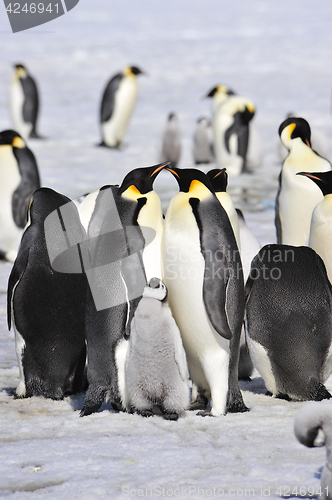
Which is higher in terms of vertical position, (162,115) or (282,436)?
(282,436)

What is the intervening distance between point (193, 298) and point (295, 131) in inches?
108

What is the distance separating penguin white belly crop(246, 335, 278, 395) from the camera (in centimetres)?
354

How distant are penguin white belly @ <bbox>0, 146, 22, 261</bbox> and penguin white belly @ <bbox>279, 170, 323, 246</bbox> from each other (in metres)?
2.76

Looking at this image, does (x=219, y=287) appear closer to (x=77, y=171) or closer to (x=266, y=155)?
(x=77, y=171)

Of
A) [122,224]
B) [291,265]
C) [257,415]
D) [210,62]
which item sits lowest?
[210,62]

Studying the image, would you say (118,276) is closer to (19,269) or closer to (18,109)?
(19,269)

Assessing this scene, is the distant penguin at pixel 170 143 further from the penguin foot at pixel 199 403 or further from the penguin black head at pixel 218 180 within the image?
the penguin foot at pixel 199 403

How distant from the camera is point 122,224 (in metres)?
3.41

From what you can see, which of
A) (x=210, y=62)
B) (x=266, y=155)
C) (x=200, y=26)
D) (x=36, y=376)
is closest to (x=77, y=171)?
(x=266, y=155)

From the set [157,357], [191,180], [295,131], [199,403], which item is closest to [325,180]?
[191,180]

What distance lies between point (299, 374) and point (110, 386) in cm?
98

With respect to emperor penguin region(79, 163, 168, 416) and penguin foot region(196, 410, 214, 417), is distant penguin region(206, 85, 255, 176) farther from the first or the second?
penguin foot region(196, 410, 214, 417)

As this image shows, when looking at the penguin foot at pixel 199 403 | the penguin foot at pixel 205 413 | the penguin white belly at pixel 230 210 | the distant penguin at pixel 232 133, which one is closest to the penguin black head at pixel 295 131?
the penguin white belly at pixel 230 210

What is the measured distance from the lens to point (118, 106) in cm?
1587
